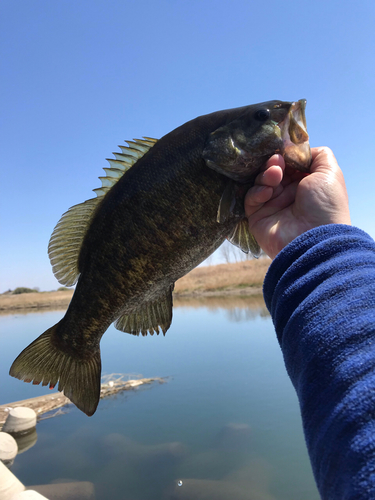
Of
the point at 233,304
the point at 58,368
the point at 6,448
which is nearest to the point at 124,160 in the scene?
the point at 58,368

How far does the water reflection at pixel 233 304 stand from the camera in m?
26.8

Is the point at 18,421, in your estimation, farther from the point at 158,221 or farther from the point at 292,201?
the point at 292,201

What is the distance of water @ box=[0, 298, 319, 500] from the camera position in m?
8.59

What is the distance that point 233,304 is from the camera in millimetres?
31531

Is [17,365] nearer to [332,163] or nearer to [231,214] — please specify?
[231,214]

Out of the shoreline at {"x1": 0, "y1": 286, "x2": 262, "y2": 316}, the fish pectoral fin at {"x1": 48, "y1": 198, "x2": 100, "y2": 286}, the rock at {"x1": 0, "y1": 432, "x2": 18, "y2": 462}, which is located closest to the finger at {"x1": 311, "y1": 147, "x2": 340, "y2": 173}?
the fish pectoral fin at {"x1": 48, "y1": 198, "x2": 100, "y2": 286}

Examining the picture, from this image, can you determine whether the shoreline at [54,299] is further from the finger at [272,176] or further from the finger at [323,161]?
the finger at [272,176]

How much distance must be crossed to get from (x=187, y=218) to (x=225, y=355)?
16.6m

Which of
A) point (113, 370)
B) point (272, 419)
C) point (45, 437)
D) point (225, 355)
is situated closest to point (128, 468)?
point (45, 437)

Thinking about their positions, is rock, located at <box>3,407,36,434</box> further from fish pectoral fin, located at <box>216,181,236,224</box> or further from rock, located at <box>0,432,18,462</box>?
fish pectoral fin, located at <box>216,181,236,224</box>

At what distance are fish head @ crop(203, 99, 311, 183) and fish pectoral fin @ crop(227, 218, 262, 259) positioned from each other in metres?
0.38

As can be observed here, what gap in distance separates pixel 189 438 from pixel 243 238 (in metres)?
10.2

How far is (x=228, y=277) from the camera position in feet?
121

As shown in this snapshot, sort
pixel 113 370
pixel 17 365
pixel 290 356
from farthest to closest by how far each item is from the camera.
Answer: pixel 113 370 → pixel 17 365 → pixel 290 356
